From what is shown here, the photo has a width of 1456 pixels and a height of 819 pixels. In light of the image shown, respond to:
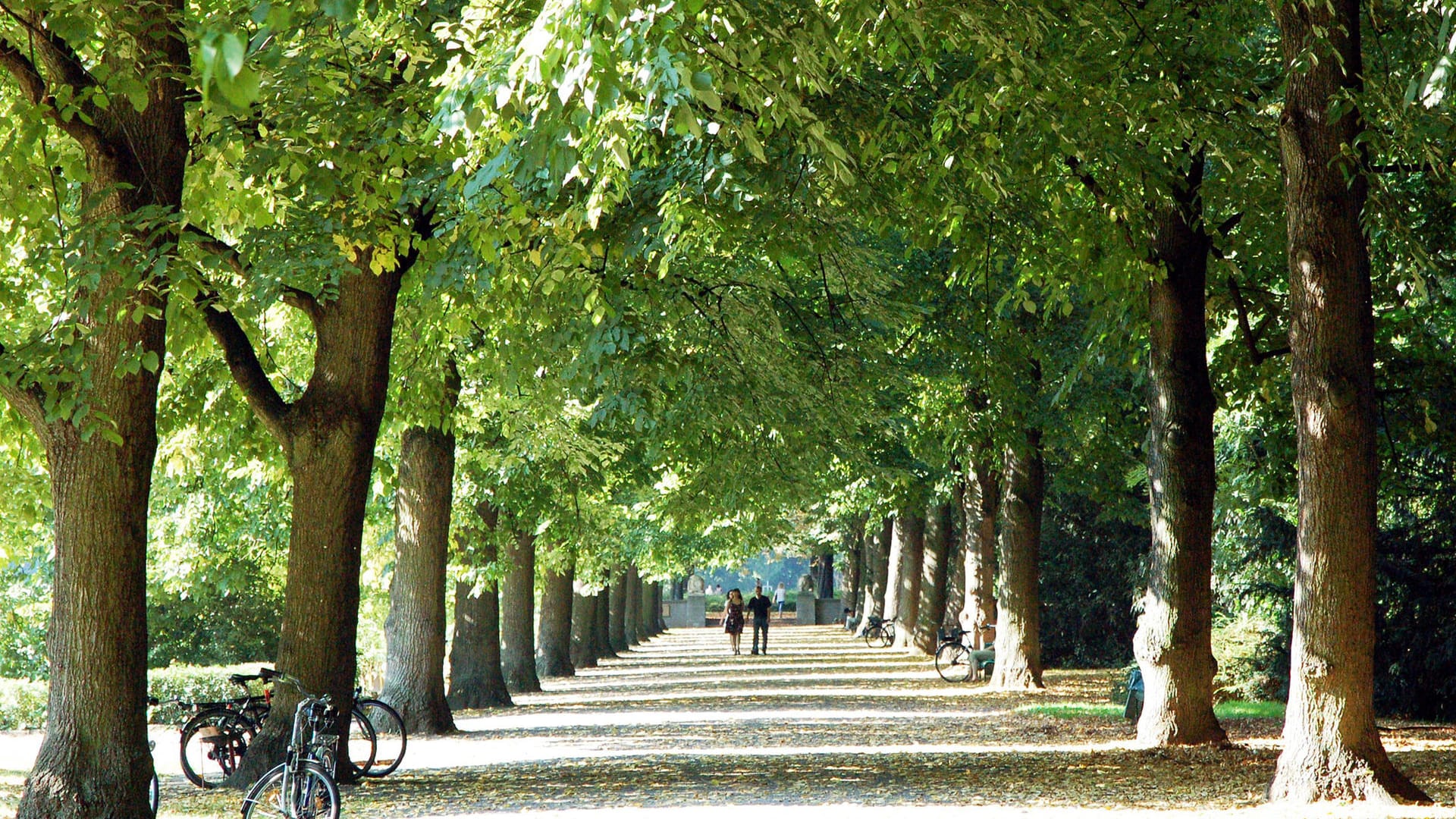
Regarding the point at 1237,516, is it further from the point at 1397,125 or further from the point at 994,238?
the point at 1397,125

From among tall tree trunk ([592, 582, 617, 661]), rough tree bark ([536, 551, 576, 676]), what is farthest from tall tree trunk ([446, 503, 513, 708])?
tall tree trunk ([592, 582, 617, 661])

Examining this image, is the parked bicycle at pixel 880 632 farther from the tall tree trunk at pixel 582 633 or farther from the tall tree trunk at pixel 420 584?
the tall tree trunk at pixel 420 584

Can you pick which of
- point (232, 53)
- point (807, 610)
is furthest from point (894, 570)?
point (232, 53)

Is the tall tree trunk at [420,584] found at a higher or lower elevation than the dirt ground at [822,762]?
higher

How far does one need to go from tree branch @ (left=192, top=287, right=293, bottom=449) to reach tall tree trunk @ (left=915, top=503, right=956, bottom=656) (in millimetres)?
20249

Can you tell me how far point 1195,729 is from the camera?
42.2 ft

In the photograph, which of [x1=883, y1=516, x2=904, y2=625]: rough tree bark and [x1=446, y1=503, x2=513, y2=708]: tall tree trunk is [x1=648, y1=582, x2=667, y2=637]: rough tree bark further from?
[x1=446, y1=503, x2=513, y2=708]: tall tree trunk

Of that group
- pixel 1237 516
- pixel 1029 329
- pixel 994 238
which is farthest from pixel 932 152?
pixel 1237 516

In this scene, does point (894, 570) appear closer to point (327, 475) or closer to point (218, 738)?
point (218, 738)

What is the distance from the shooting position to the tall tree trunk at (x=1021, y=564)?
21094 millimetres

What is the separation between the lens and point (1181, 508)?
42.3 ft

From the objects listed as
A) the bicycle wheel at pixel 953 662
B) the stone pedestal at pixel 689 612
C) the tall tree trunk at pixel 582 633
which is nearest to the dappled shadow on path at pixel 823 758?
the bicycle wheel at pixel 953 662

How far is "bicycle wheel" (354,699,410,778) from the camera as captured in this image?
518 inches

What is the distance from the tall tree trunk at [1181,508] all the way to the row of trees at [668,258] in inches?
1.4
